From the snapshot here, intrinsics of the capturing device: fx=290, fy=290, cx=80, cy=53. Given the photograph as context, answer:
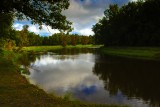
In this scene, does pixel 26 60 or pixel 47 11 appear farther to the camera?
pixel 26 60

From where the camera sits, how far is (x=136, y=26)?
305ft

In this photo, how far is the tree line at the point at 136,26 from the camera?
84812mm

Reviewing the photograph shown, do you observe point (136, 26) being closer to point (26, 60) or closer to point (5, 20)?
point (26, 60)

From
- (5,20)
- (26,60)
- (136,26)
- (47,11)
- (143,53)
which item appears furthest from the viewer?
(136,26)

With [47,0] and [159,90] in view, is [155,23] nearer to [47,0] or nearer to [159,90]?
[159,90]

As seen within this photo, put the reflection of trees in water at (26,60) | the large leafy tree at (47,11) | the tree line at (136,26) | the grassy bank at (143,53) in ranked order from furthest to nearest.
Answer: the tree line at (136,26), the grassy bank at (143,53), the reflection of trees in water at (26,60), the large leafy tree at (47,11)

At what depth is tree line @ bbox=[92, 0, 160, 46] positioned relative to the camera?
278ft

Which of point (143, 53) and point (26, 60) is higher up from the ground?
point (143, 53)

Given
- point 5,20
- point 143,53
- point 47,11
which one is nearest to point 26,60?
point 143,53

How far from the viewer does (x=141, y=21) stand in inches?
3583

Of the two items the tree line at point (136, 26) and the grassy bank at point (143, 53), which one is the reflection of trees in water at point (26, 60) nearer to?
the grassy bank at point (143, 53)

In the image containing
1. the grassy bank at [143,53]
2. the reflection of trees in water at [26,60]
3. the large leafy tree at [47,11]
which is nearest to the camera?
the large leafy tree at [47,11]

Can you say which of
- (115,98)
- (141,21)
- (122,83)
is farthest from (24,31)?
(115,98)

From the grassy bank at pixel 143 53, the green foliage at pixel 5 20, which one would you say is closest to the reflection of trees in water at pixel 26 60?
the green foliage at pixel 5 20
